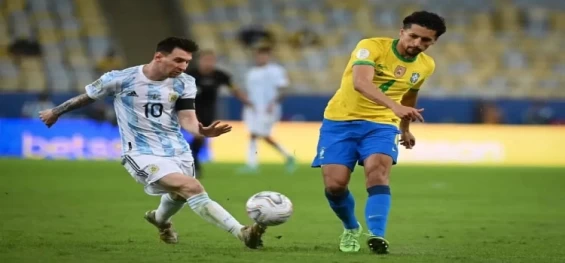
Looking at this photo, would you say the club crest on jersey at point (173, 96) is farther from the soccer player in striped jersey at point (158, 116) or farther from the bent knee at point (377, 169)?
the bent knee at point (377, 169)

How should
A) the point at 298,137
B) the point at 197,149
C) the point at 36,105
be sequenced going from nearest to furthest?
the point at 197,149, the point at 298,137, the point at 36,105

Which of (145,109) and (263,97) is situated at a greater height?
(263,97)

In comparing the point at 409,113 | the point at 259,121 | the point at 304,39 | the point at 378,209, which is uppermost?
the point at 304,39

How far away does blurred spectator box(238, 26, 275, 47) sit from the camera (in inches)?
1201

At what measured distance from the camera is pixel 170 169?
888 centimetres

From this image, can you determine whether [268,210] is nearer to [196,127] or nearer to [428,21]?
[196,127]

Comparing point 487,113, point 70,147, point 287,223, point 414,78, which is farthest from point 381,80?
point 487,113

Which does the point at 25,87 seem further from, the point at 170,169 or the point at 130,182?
the point at 170,169

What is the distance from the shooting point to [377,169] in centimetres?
880

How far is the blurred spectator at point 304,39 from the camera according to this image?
31312 mm

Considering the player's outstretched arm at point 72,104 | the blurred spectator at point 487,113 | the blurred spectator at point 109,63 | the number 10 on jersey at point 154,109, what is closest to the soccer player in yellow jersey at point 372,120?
the number 10 on jersey at point 154,109

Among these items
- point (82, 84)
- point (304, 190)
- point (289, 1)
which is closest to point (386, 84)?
point (304, 190)

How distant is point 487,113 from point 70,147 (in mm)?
9222

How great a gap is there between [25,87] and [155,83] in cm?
1971
